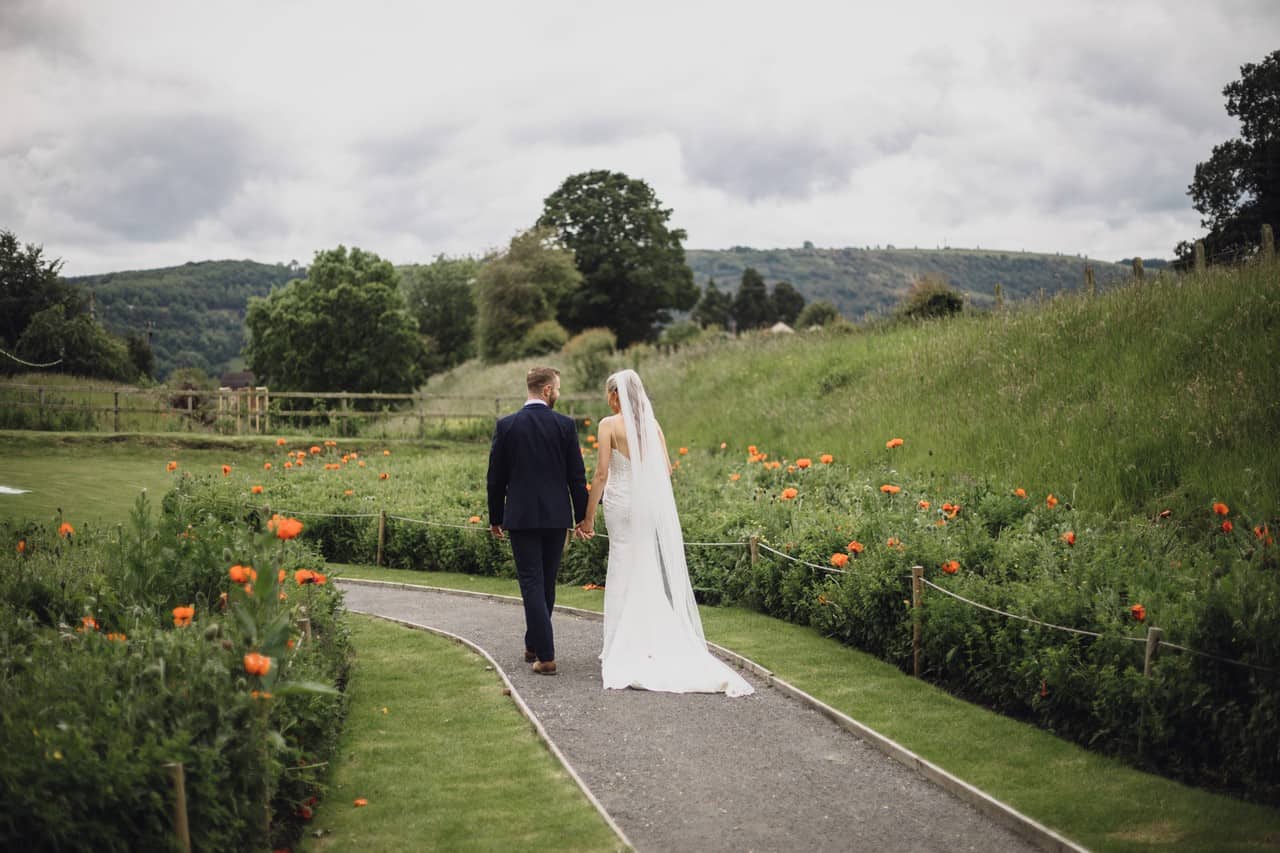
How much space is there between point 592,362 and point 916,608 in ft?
95.8

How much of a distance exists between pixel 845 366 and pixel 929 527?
12398 millimetres

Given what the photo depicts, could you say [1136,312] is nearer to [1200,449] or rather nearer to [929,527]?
[1200,449]

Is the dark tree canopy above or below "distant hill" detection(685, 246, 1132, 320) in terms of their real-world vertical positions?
below

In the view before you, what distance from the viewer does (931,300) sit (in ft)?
81.6

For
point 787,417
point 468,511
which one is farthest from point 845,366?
point 468,511

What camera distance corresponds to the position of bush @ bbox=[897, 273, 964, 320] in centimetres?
2459

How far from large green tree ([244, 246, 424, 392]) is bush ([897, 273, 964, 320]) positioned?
1650 inches

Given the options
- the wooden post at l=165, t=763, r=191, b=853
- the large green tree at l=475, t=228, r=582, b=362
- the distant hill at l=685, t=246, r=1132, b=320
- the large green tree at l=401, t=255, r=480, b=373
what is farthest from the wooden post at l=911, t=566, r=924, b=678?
the distant hill at l=685, t=246, r=1132, b=320

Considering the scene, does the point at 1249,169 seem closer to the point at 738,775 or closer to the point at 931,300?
the point at 931,300

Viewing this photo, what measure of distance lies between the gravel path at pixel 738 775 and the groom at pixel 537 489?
701 millimetres

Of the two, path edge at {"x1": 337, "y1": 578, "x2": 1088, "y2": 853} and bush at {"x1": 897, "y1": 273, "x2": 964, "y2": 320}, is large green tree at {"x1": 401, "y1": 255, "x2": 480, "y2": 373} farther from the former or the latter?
path edge at {"x1": 337, "y1": 578, "x2": 1088, "y2": 853}

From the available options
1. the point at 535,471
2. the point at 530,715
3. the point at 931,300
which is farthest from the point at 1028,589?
the point at 931,300

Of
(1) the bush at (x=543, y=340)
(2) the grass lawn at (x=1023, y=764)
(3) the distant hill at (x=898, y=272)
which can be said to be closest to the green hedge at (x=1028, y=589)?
(2) the grass lawn at (x=1023, y=764)

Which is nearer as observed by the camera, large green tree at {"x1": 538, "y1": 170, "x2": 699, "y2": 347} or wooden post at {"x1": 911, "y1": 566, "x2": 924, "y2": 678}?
wooden post at {"x1": 911, "y1": 566, "x2": 924, "y2": 678}
